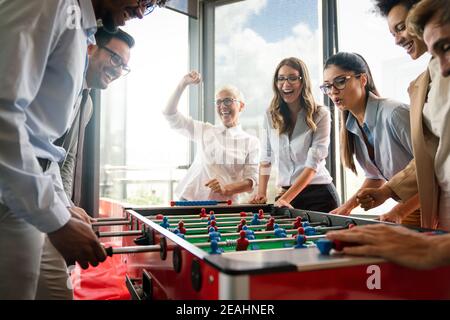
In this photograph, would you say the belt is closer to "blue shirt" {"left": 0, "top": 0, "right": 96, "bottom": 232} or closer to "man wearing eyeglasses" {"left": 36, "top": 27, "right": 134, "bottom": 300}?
"blue shirt" {"left": 0, "top": 0, "right": 96, "bottom": 232}

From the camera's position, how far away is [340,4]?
3350mm

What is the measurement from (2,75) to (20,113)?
89 mm

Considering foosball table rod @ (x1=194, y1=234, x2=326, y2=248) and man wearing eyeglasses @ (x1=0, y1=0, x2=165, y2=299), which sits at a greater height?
man wearing eyeglasses @ (x1=0, y1=0, x2=165, y2=299)

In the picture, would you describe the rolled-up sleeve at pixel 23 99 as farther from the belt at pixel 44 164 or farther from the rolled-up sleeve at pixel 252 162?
the rolled-up sleeve at pixel 252 162

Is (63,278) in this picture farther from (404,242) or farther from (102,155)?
(102,155)

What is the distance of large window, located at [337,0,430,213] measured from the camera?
2.91 metres

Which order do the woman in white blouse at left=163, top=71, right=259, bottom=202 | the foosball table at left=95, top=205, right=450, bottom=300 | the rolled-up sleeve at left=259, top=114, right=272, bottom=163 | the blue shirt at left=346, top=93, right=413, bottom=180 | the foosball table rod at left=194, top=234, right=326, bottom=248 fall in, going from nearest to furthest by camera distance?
the foosball table at left=95, top=205, right=450, bottom=300, the foosball table rod at left=194, top=234, right=326, bottom=248, the blue shirt at left=346, top=93, right=413, bottom=180, the rolled-up sleeve at left=259, top=114, right=272, bottom=163, the woman in white blouse at left=163, top=71, right=259, bottom=202

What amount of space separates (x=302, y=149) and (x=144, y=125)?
6.10ft

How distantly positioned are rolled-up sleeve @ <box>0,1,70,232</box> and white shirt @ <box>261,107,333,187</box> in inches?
76.0

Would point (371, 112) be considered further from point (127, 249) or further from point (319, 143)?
point (127, 249)

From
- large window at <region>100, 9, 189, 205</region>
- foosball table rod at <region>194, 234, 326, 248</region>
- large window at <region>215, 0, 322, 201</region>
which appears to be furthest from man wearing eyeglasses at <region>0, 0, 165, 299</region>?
large window at <region>100, 9, 189, 205</region>

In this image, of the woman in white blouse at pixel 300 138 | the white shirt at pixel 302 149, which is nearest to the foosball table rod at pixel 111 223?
the woman in white blouse at pixel 300 138

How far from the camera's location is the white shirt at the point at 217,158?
9.91ft

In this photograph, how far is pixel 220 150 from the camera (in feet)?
10.0
